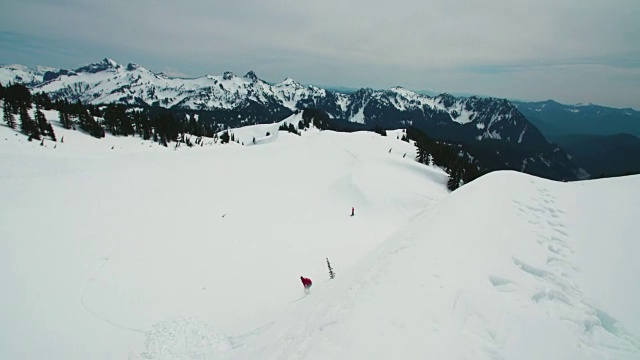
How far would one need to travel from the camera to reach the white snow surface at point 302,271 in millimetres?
6184

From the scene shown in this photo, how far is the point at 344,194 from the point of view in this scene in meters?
46.8

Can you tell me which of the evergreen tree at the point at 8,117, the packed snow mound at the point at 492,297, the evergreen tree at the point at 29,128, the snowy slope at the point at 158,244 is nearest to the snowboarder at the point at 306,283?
the snowy slope at the point at 158,244

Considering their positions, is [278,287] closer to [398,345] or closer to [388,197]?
[398,345]

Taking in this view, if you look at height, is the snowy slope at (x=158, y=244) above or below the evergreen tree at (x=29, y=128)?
below

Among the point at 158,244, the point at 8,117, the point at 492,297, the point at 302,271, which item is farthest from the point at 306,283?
the point at 8,117

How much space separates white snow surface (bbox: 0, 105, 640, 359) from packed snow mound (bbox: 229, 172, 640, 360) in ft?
0.14

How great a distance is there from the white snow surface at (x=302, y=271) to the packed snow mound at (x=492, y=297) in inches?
1.7

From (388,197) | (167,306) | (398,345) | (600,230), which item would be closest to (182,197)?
(167,306)

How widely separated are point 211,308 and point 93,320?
5640mm

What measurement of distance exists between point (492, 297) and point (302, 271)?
53.6ft

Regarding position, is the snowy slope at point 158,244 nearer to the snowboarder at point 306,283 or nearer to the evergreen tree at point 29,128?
the snowboarder at point 306,283

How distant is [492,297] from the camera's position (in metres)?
6.80

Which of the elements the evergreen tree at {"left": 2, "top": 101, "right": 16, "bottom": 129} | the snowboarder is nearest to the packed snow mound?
the snowboarder

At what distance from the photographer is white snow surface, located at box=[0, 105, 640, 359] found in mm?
6184
